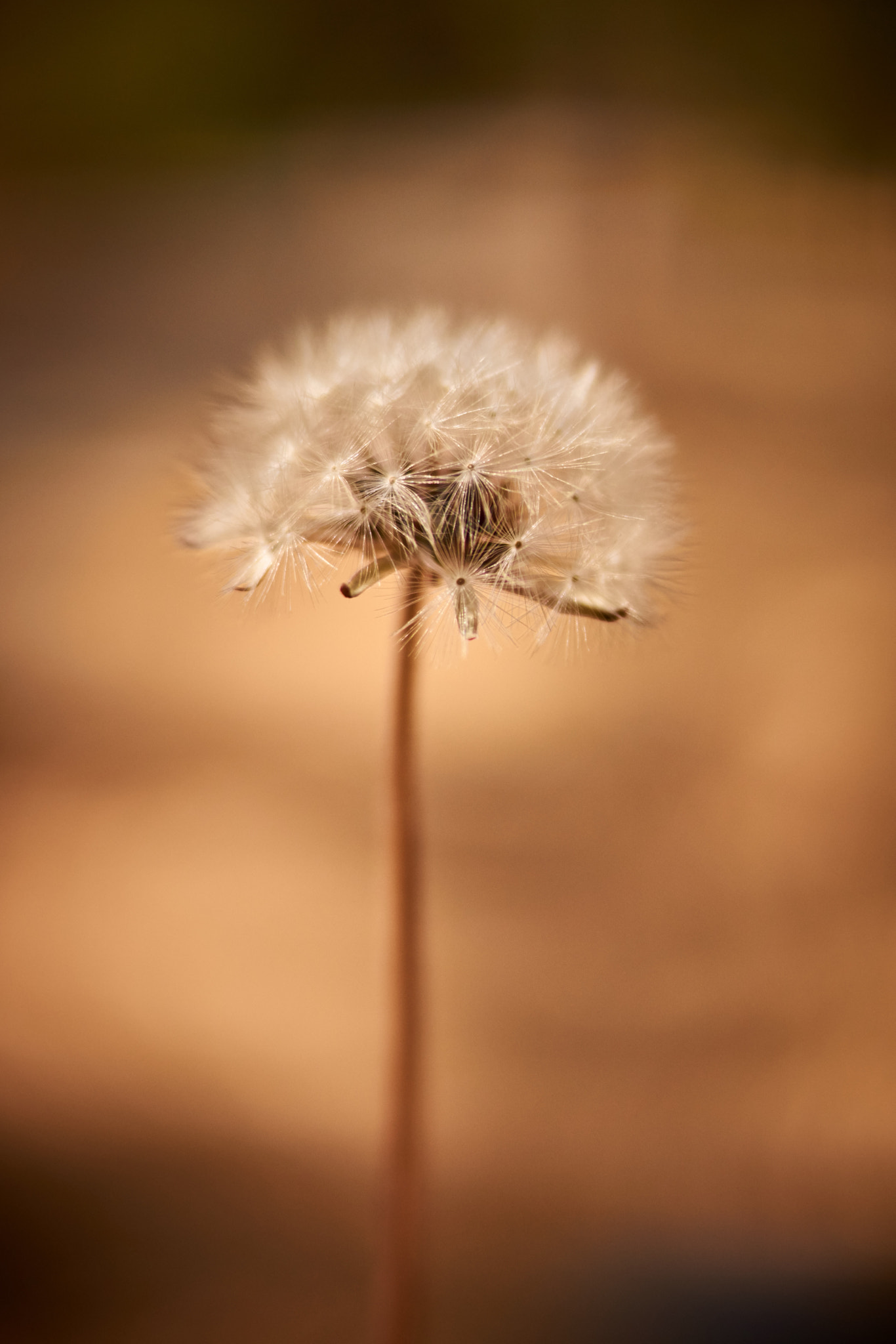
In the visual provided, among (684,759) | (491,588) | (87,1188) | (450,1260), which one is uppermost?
(491,588)

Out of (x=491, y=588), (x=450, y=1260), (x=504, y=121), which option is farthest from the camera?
(x=504, y=121)

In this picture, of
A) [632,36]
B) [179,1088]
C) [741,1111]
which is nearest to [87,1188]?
[179,1088]

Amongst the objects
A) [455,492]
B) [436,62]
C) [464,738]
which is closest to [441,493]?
[455,492]

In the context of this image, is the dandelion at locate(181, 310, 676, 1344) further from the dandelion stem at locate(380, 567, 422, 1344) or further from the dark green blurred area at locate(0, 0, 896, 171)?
the dark green blurred area at locate(0, 0, 896, 171)

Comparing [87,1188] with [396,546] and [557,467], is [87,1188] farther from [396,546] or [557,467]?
[557,467]

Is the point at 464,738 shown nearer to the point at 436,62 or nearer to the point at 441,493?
the point at 441,493

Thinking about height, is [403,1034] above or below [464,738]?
below

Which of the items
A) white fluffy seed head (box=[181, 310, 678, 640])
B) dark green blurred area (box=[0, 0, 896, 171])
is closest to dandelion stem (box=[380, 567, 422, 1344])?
white fluffy seed head (box=[181, 310, 678, 640])

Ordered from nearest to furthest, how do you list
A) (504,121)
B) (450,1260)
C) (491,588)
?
1. (491,588)
2. (450,1260)
3. (504,121)
